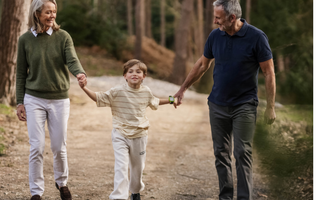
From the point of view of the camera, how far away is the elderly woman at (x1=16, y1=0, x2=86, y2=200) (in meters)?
3.72

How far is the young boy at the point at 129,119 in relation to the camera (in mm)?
3643

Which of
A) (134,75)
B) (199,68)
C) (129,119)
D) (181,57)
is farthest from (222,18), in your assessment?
(181,57)

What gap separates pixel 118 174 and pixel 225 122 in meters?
1.19

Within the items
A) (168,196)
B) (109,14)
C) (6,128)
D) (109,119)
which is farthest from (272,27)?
(109,14)

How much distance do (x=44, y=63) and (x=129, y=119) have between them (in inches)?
40.1

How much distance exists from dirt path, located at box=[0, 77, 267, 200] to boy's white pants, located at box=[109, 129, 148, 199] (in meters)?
0.88

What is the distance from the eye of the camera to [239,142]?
3648 mm

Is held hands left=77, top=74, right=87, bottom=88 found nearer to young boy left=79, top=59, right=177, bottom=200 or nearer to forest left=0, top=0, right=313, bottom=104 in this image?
young boy left=79, top=59, right=177, bottom=200

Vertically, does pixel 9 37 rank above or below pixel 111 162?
above

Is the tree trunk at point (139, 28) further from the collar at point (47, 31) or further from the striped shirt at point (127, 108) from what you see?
the striped shirt at point (127, 108)

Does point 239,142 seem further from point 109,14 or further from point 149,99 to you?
point 109,14

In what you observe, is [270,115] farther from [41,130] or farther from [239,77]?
[41,130]

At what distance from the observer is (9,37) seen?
8.37 metres

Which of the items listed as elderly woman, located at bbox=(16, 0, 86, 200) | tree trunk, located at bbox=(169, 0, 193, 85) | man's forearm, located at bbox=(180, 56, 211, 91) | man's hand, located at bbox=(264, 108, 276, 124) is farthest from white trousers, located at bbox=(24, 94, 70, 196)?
tree trunk, located at bbox=(169, 0, 193, 85)
